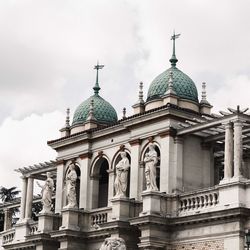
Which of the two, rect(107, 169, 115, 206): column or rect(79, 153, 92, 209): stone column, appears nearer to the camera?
rect(107, 169, 115, 206): column

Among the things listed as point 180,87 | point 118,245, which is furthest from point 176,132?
point 118,245

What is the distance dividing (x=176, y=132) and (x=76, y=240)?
683cm

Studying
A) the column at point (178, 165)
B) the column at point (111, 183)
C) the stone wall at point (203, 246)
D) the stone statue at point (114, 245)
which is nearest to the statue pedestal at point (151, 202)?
the column at point (178, 165)

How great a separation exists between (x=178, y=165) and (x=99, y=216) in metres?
4.77

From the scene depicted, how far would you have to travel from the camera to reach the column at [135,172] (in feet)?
120

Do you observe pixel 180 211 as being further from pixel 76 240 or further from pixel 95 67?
pixel 95 67

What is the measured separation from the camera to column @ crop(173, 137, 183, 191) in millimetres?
35188

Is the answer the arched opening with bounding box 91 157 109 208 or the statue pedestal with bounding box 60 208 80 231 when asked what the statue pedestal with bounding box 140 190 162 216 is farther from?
the arched opening with bounding box 91 157 109 208

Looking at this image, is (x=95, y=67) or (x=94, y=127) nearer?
(x=94, y=127)

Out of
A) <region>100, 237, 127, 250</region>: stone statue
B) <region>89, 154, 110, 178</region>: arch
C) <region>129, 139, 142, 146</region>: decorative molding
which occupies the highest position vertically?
<region>129, 139, 142, 146</region>: decorative molding

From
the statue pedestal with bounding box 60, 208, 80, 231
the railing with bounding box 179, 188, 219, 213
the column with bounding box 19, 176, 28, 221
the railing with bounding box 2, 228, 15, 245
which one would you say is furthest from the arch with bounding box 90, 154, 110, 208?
the railing with bounding box 179, 188, 219, 213

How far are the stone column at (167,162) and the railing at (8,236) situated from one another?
1178cm

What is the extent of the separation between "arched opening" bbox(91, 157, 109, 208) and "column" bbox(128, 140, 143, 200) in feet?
8.46

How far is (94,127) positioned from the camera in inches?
1606
